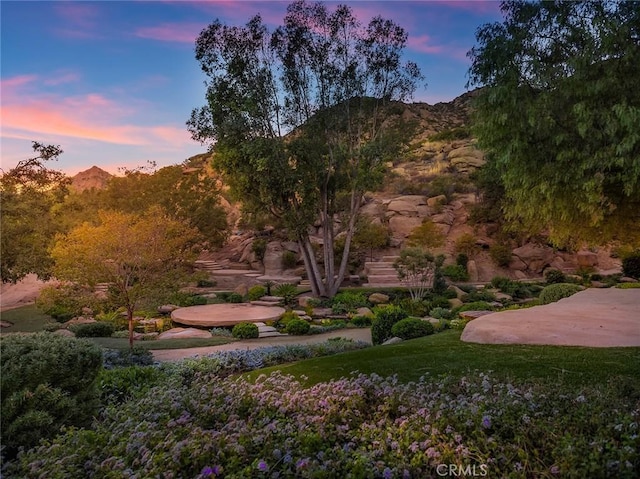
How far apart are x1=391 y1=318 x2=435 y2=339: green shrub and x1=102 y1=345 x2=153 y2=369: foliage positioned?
6020mm

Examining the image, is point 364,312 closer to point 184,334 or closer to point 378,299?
point 378,299

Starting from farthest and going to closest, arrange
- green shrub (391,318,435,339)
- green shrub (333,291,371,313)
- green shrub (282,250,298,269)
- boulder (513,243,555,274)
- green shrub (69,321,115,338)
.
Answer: green shrub (282,250,298,269) < boulder (513,243,555,274) < green shrub (333,291,371,313) < green shrub (69,321,115,338) < green shrub (391,318,435,339)

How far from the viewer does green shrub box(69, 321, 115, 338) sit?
42.4 ft

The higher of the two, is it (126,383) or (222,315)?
A: (126,383)

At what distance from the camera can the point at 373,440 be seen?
3.46 m

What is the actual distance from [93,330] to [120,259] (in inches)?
166

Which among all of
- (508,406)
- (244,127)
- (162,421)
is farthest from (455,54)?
(244,127)

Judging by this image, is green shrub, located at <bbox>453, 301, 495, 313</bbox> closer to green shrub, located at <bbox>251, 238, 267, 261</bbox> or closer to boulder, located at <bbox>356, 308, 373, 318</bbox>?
boulder, located at <bbox>356, 308, 373, 318</bbox>

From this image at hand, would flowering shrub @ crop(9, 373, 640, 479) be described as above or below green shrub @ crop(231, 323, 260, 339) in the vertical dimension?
above

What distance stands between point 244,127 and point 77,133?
1323 cm

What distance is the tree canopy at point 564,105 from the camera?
6262mm

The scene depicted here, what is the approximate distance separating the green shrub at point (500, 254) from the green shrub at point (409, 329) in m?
19.1

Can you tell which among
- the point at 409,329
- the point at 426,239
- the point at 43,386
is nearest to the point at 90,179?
the point at 426,239

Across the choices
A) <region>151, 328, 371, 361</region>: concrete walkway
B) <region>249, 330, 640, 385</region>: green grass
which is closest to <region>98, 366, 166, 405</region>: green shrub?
<region>249, 330, 640, 385</region>: green grass
